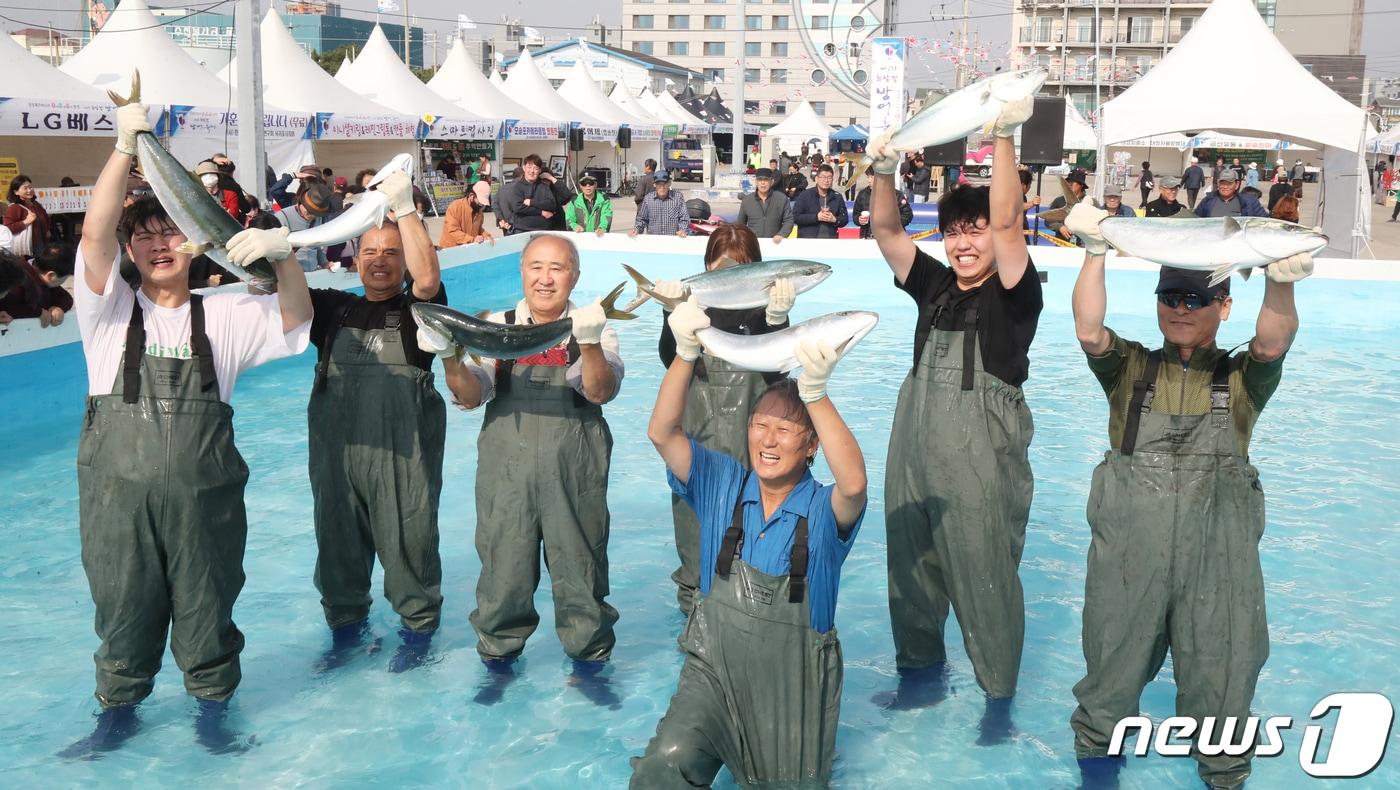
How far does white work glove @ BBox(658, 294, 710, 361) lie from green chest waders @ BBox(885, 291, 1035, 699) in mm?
1106

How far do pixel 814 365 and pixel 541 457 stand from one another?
59.9 inches

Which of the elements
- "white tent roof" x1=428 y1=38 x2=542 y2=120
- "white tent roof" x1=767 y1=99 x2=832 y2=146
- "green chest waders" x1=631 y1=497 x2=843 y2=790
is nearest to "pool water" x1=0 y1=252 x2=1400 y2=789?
"green chest waders" x1=631 y1=497 x2=843 y2=790

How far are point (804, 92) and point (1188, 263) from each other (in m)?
91.2

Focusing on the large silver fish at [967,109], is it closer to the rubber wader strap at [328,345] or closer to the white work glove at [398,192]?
the white work glove at [398,192]

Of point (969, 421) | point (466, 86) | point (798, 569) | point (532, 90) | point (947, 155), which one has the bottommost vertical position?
point (798, 569)

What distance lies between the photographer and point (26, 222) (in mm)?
12602

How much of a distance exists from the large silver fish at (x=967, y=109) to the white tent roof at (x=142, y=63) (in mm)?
16972

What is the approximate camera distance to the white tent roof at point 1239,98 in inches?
675

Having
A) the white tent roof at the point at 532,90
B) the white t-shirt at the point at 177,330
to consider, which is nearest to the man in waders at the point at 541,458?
the white t-shirt at the point at 177,330

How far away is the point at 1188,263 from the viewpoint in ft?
10.5

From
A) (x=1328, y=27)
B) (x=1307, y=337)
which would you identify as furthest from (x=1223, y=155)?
(x=1307, y=337)

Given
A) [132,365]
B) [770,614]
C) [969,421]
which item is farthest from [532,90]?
[770,614]

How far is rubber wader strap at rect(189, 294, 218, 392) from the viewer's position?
3.96 meters

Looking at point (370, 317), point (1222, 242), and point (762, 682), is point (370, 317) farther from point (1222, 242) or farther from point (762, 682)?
point (1222, 242)
